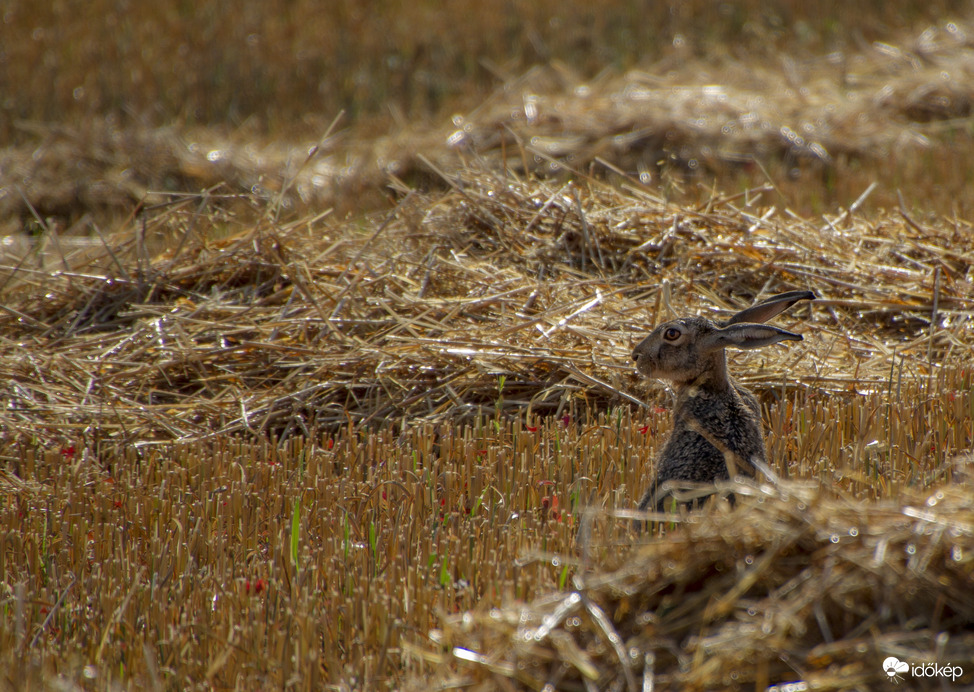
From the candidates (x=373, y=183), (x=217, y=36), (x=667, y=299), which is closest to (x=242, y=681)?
(x=667, y=299)

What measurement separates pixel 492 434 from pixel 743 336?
1.57 meters

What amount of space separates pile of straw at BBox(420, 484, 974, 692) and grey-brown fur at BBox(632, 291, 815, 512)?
0.82 metres

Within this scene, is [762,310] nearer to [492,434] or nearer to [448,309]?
[492,434]

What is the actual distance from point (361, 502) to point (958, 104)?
9.62 m

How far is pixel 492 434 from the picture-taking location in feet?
16.1

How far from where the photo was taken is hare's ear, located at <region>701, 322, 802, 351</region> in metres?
3.68

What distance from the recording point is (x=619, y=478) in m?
4.32

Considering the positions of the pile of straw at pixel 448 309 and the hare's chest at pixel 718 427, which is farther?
the pile of straw at pixel 448 309

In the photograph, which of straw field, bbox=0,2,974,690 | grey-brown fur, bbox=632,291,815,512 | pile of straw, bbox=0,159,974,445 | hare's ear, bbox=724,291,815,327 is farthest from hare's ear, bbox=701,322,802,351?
pile of straw, bbox=0,159,974,445

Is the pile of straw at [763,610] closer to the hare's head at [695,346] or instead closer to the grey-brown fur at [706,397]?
the grey-brown fur at [706,397]

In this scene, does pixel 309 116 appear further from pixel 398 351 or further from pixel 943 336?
pixel 943 336

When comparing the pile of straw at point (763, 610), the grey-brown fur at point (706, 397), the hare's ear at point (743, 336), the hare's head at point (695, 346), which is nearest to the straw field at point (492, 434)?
the pile of straw at point (763, 610)

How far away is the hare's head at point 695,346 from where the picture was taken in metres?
3.94

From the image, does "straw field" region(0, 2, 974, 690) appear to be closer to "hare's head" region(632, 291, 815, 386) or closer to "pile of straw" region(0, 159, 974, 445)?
"pile of straw" region(0, 159, 974, 445)
